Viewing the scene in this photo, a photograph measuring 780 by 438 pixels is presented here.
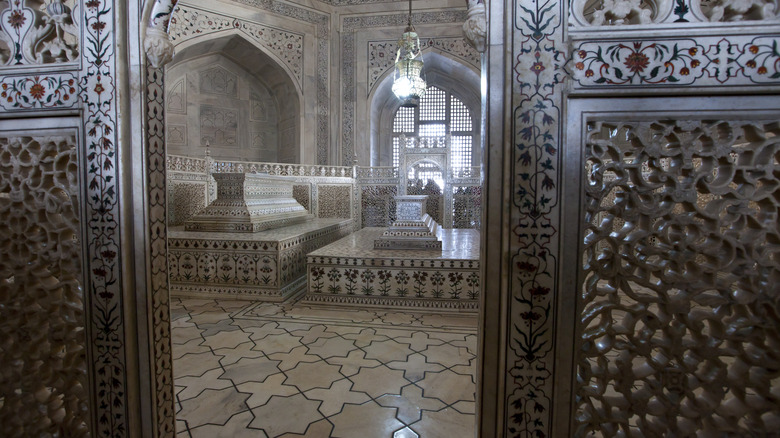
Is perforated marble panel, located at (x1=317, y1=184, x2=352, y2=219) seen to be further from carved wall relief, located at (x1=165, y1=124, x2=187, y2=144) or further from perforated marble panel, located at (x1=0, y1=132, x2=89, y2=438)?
perforated marble panel, located at (x1=0, y1=132, x2=89, y2=438)

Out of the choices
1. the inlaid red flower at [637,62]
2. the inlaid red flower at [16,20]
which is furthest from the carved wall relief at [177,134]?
the inlaid red flower at [637,62]

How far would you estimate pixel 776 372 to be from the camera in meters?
1.17

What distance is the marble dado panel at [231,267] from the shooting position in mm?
3938

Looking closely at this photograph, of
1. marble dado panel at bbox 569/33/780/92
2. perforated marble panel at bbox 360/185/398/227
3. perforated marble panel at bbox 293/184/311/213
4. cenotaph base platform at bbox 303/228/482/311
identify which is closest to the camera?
marble dado panel at bbox 569/33/780/92

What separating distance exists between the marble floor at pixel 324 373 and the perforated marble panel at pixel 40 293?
0.51m

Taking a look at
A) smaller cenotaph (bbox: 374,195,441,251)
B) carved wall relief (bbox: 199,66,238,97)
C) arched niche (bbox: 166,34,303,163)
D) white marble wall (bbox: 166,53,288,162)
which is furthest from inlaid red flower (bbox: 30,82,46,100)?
carved wall relief (bbox: 199,66,238,97)

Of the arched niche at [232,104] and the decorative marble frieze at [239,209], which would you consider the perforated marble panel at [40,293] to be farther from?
the arched niche at [232,104]

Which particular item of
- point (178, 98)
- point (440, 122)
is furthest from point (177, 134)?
Result: point (440, 122)

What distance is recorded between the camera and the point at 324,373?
2.32 m

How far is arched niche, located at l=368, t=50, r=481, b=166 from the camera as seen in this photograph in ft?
27.5

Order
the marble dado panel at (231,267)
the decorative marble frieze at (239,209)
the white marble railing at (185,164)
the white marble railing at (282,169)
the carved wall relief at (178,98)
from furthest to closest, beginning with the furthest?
the carved wall relief at (178,98), the white marble railing at (282,169), the white marble railing at (185,164), the decorative marble frieze at (239,209), the marble dado panel at (231,267)

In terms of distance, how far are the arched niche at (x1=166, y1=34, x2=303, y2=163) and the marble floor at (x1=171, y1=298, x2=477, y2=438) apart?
561 cm

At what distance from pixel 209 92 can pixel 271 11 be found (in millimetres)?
2042

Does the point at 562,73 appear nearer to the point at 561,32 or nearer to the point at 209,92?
the point at 561,32
